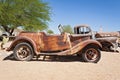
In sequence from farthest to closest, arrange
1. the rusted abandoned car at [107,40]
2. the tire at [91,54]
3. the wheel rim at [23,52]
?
the rusted abandoned car at [107,40] < the wheel rim at [23,52] < the tire at [91,54]

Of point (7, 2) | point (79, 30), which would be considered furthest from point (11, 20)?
point (79, 30)

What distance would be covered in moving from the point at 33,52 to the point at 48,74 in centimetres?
344

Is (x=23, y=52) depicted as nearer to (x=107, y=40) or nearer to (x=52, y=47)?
(x=52, y=47)

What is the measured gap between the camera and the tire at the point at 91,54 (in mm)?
11500

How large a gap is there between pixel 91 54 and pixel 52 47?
1.83 m

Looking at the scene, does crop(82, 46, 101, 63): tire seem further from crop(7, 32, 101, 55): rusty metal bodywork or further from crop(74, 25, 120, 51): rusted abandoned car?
crop(74, 25, 120, 51): rusted abandoned car

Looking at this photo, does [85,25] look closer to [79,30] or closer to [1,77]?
[79,30]

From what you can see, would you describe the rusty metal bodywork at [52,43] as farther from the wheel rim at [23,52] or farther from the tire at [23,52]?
the wheel rim at [23,52]

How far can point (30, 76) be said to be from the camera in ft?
26.0

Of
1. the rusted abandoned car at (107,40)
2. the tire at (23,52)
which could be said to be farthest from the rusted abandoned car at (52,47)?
the rusted abandoned car at (107,40)

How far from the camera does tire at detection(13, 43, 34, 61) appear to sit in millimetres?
11516

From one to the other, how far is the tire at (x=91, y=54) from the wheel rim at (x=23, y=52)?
258 cm

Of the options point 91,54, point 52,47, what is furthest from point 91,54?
point 52,47

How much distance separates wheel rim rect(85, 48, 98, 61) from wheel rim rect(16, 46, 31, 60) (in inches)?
105
